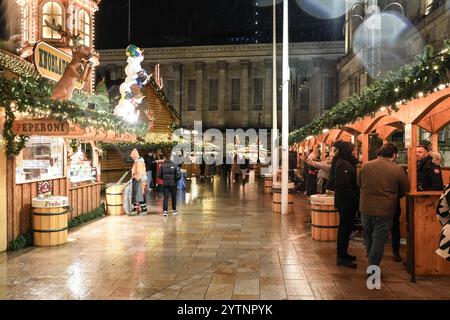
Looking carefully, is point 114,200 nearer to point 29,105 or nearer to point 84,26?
point 29,105

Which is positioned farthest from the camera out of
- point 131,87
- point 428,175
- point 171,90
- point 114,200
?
point 171,90

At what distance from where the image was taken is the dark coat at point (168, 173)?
491 inches

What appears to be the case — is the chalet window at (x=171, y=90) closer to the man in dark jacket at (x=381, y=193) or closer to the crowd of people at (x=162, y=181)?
the crowd of people at (x=162, y=181)

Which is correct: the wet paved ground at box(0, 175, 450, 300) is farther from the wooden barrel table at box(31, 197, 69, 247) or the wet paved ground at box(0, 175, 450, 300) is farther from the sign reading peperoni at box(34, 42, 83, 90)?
the sign reading peperoni at box(34, 42, 83, 90)

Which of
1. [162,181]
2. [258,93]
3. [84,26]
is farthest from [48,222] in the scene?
[258,93]

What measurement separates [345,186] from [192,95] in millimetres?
48098

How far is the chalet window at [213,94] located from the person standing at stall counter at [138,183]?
135ft

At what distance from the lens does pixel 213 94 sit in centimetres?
5403

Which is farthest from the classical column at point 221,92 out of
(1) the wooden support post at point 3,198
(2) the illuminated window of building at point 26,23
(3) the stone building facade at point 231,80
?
(1) the wooden support post at point 3,198

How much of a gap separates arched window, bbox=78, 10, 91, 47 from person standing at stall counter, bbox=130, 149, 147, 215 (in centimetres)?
546

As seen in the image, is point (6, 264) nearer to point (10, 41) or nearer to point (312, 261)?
point (312, 261)

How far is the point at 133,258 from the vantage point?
771 cm

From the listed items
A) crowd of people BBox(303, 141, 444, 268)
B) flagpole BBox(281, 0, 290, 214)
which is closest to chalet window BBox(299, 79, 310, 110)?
flagpole BBox(281, 0, 290, 214)
